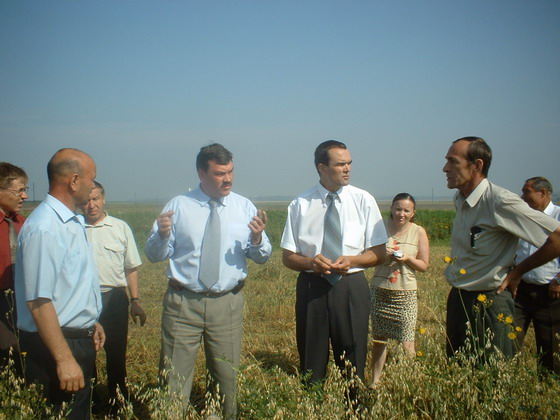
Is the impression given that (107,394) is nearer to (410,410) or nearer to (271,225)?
(410,410)

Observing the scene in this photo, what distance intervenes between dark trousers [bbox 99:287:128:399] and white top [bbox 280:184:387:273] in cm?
168

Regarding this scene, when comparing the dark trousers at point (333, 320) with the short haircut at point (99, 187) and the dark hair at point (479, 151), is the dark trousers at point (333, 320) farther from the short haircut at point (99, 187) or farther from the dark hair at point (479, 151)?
the short haircut at point (99, 187)

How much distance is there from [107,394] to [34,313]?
100 inches

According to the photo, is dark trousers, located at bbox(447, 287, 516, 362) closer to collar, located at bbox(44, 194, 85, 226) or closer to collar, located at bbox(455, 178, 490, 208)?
collar, located at bbox(455, 178, 490, 208)

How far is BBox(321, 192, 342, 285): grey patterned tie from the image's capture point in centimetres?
384

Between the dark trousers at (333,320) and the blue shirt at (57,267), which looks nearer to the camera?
the blue shirt at (57,267)

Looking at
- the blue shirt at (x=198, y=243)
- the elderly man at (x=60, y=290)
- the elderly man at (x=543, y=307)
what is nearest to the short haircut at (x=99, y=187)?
the blue shirt at (x=198, y=243)

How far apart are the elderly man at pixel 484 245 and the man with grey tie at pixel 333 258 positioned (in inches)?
26.9

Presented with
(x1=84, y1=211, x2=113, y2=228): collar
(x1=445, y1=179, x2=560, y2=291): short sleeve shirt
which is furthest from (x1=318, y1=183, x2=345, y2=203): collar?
(x1=84, y1=211, x2=113, y2=228): collar

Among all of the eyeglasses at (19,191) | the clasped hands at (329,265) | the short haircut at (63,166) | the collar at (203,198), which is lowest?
the clasped hands at (329,265)

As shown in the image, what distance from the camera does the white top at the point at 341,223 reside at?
13.0ft

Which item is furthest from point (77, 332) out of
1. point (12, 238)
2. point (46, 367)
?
point (12, 238)

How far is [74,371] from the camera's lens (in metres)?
2.67

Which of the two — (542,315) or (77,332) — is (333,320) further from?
(542,315)
